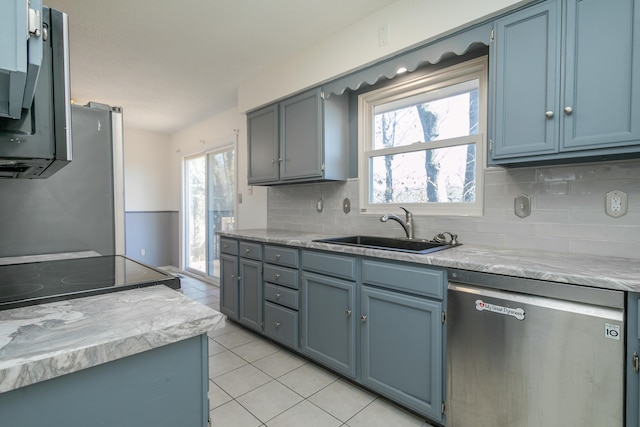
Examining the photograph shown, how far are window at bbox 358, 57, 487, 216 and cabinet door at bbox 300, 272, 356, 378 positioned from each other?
830 mm

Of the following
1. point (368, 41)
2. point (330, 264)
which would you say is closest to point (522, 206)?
point (330, 264)

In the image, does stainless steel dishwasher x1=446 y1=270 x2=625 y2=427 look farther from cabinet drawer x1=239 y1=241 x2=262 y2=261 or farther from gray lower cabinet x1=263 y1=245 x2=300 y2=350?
cabinet drawer x1=239 y1=241 x2=262 y2=261

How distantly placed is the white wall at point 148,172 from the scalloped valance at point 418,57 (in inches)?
165

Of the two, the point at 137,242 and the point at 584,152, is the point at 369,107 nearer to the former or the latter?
the point at 584,152

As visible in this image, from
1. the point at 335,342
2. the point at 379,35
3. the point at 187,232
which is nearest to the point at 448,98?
the point at 379,35

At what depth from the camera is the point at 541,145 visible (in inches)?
62.0

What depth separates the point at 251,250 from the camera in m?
2.84

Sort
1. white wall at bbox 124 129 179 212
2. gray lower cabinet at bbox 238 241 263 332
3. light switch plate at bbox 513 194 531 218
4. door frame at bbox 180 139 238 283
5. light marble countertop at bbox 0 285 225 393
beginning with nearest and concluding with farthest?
light marble countertop at bbox 0 285 225 393, light switch plate at bbox 513 194 531 218, gray lower cabinet at bbox 238 241 263 332, door frame at bbox 180 139 238 283, white wall at bbox 124 129 179 212

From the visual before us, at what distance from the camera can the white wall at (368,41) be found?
1.81m

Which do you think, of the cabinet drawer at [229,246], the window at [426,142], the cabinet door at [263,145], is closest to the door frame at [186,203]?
the cabinet door at [263,145]

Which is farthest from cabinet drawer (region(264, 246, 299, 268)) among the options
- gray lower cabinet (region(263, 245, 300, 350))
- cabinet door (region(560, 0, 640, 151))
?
cabinet door (region(560, 0, 640, 151))

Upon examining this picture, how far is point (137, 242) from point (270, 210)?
123 inches

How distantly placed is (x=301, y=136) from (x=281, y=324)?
161cm

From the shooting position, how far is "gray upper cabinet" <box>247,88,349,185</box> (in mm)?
2658
